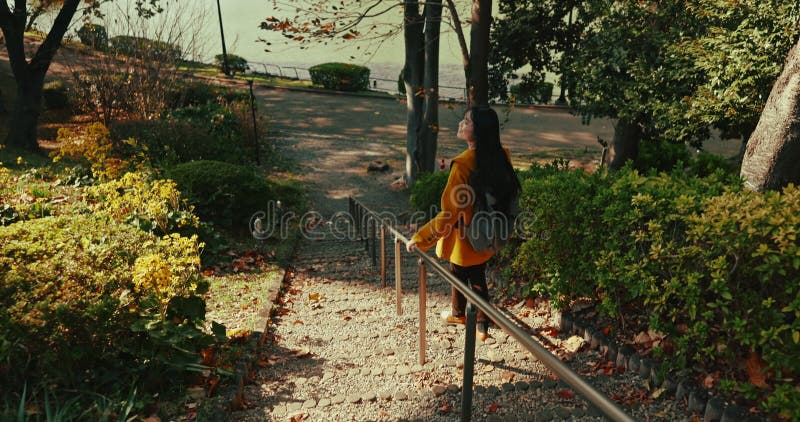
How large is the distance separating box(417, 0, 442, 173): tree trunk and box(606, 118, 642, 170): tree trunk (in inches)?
149

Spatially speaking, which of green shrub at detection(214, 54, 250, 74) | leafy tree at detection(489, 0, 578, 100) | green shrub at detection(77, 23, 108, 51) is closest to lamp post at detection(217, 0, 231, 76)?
green shrub at detection(214, 54, 250, 74)

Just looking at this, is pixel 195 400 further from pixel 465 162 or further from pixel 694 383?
pixel 694 383

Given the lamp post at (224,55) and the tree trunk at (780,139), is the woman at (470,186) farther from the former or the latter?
the lamp post at (224,55)

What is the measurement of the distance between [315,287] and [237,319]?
1602 mm

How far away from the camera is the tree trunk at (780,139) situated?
4.55 m

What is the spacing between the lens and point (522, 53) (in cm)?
1018

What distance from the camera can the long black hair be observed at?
339cm

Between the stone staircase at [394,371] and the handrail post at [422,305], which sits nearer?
the stone staircase at [394,371]

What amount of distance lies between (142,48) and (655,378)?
13.6 metres

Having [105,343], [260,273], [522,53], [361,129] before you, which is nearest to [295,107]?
[361,129]

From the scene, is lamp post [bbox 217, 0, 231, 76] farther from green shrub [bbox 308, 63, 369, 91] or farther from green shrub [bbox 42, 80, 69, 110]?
green shrub [bbox 42, 80, 69, 110]

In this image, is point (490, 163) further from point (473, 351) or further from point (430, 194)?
point (430, 194)

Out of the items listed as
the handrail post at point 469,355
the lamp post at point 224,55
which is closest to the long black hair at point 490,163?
the handrail post at point 469,355

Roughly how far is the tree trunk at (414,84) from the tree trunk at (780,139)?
7569 millimetres
